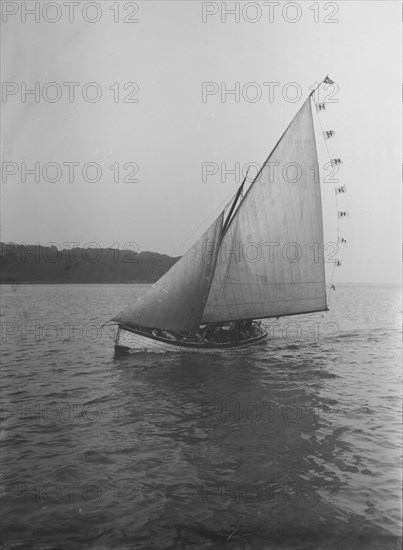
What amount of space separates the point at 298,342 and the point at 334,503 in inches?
1090

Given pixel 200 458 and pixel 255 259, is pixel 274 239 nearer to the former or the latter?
pixel 255 259

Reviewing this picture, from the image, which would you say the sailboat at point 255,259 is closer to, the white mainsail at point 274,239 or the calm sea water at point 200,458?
the white mainsail at point 274,239

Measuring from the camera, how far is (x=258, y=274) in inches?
949

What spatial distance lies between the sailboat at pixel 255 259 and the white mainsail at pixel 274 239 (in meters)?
0.05

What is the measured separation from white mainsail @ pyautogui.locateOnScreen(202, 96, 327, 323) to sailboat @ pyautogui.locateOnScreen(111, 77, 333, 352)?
0.05 meters

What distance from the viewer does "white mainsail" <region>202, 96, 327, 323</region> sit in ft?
76.3

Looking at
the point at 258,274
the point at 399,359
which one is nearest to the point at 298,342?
the point at 399,359

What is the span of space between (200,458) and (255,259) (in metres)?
14.5

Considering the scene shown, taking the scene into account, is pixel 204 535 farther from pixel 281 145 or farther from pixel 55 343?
pixel 55 343

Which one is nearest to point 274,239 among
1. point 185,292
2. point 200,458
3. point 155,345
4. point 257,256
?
point 257,256

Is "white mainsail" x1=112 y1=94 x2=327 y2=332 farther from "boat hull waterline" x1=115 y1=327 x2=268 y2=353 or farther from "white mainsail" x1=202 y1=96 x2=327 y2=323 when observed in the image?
"boat hull waterline" x1=115 y1=327 x2=268 y2=353

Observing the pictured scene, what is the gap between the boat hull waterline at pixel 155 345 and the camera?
976 inches

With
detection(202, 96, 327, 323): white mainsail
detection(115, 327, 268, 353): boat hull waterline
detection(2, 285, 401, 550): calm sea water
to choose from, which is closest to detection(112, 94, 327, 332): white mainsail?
detection(202, 96, 327, 323): white mainsail

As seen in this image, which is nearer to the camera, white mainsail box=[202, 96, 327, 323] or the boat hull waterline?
white mainsail box=[202, 96, 327, 323]
